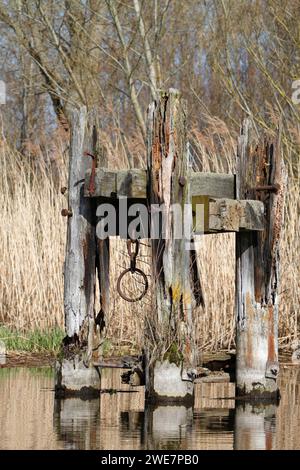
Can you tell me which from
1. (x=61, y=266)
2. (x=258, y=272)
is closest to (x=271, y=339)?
(x=258, y=272)

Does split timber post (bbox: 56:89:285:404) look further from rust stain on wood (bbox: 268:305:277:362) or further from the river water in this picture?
the river water

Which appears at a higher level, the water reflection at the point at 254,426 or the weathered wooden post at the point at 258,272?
the weathered wooden post at the point at 258,272

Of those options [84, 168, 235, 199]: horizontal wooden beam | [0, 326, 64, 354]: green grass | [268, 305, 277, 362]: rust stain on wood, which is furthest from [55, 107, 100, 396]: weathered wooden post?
[0, 326, 64, 354]: green grass

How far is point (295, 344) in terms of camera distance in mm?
10062

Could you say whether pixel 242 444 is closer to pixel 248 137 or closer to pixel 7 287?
pixel 248 137

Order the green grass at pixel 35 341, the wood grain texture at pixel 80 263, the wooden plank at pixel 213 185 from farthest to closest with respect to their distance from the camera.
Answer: the green grass at pixel 35 341
the wood grain texture at pixel 80 263
the wooden plank at pixel 213 185

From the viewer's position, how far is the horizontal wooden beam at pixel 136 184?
680 cm

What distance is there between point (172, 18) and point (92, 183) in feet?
37.6

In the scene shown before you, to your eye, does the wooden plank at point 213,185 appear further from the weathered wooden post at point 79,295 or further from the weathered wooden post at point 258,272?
the weathered wooden post at point 79,295

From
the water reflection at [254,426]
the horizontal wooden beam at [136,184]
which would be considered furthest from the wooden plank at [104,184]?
the water reflection at [254,426]

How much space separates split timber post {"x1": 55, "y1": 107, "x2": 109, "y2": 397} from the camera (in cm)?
733

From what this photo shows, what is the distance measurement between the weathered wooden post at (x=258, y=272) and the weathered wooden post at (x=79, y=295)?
93 centimetres

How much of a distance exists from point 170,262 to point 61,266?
427 cm

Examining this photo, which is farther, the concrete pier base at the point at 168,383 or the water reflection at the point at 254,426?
the concrete pier base at the point at 168,383
